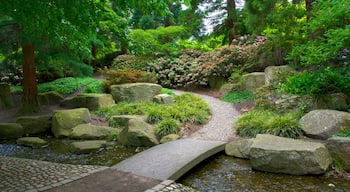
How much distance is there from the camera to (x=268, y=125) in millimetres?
6367

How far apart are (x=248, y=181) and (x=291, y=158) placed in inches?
33.2

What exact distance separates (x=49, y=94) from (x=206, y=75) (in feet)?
20.2

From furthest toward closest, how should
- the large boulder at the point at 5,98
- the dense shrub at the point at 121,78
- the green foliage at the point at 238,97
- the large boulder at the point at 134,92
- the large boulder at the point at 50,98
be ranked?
the dense shrub at the point at 121,78, the large boulder at the point at 50,98, the large boulder at the point at 5,98, the large boulder at the point at 134,92, the green foliage at the point at 238,97

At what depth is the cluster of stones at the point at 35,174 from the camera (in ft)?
12.7

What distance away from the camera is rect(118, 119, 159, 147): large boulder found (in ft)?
21.7

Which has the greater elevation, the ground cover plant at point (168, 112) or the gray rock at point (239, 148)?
the ground cover plant at point (168, 112)

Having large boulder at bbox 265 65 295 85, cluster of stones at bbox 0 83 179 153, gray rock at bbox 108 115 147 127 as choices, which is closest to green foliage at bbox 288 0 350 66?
large boulder at bbox 265 65 295 85

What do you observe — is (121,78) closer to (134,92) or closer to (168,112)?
(134,92)

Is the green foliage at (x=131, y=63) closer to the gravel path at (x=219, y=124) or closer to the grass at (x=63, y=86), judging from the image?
the grass at (x=63, y=86)

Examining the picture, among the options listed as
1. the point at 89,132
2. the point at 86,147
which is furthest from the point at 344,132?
the point at 89,132

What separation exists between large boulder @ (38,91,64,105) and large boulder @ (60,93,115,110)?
52 centimetres

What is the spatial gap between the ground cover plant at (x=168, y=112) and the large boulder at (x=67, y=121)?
2.73ft

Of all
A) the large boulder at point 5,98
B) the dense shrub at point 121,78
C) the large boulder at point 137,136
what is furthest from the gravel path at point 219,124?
the large boulder at point 5,98

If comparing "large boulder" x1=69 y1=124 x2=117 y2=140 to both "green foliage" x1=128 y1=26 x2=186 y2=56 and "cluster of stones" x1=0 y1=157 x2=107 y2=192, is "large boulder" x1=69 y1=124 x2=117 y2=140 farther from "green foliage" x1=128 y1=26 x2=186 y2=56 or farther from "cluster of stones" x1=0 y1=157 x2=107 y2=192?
Result: "green foliage" x1=128 y1=26 x2=186 y2=56
